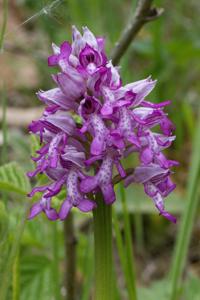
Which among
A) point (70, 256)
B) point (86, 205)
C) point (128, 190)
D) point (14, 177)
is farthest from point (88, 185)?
point (128, 190)

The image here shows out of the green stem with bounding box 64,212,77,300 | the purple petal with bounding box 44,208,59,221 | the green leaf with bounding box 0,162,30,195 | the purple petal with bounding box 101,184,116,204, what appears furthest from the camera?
the green stem with bounding box 64,212,77,300

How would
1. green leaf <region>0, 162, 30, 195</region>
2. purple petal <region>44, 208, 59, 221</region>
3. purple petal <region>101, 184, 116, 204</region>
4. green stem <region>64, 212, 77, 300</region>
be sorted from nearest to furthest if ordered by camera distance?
purple petal <region>101, 184, 116, 204</region>
purple petal <region>44, 208, 59, 221</region>
green leaf <region>0, 162, 30, 195</region>
green stem <region>64, 212, 77, 300</region>

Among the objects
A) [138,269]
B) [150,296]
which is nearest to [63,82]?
[150,296]

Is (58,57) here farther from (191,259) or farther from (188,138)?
(188,138)

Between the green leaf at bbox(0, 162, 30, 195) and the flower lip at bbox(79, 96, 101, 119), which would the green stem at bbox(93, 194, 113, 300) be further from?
the green leaf at bbox(0, 162, 30, 195)

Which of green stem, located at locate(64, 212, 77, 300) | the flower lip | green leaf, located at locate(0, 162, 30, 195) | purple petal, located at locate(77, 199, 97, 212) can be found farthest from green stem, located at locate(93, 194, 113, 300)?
green stem, located at locate(64, 212, 77, 300)

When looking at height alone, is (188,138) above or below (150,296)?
above

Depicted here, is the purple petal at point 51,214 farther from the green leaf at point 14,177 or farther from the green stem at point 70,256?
the green stem at point 70,256
